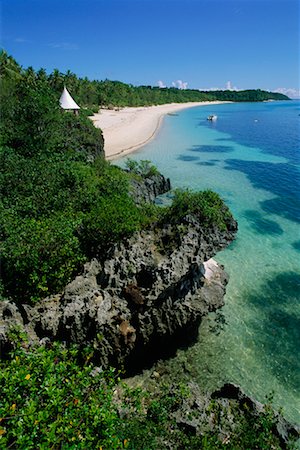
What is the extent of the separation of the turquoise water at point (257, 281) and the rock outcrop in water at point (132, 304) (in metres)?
1.93

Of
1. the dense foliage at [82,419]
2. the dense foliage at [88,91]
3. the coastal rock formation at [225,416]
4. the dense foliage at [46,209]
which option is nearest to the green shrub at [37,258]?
the dense foliage at [46,209]

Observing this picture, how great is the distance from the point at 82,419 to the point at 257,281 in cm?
1432

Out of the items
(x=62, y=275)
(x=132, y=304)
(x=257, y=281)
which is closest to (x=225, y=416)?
(x=132, y=304)

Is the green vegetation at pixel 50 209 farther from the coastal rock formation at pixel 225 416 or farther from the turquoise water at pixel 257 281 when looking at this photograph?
the coastal rock formation at pixel 225 416

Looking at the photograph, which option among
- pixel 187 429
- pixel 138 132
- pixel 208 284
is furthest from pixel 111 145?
pixel 187 429

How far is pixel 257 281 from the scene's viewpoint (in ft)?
58.7

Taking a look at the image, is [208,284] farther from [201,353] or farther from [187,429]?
[187,429]

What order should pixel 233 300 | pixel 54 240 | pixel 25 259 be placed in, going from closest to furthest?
pixel 25 259 < pixel 54 240 < pixel 233 300

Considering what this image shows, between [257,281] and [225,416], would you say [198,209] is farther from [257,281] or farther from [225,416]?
[225,416]

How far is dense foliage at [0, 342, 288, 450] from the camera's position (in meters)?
5.33

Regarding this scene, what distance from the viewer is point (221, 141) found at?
66.6 m

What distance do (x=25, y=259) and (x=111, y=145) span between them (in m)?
41.8

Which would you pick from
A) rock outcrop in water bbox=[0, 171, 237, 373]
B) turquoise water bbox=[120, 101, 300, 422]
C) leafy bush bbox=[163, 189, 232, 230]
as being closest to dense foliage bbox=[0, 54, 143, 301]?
rock outcrop in water bbox=[0, 171, 237, 373]

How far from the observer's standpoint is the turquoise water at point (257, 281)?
39.9 feet
